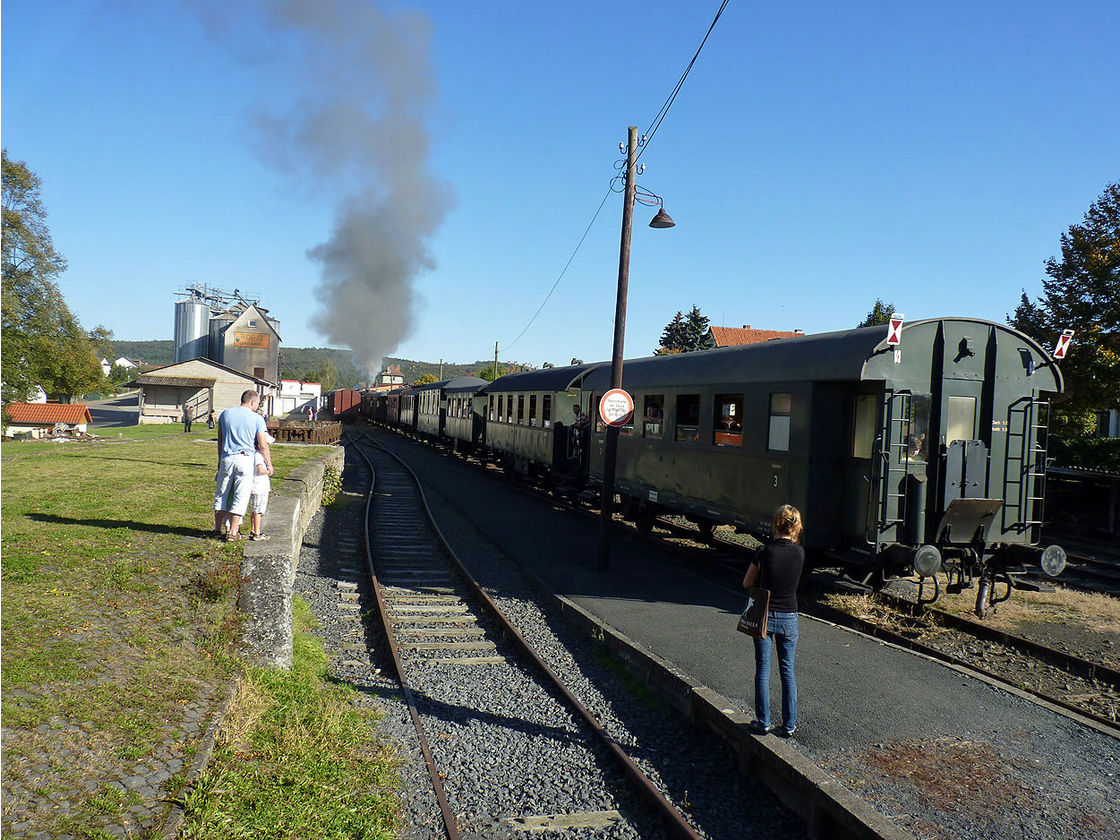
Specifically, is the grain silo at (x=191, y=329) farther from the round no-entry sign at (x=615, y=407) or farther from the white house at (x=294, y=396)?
the round no-entry sign at (x=615, y=407)

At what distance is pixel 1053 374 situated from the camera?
954cm

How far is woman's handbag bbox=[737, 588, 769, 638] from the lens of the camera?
5465mm

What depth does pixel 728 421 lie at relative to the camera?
436 inches

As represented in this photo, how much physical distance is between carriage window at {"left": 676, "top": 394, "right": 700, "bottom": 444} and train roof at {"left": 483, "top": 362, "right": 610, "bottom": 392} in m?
4.11

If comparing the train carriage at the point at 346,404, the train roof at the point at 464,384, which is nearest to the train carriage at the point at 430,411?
the train roof at the point at 464,384

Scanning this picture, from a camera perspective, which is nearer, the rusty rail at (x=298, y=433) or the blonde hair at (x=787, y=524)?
the blonde hair at (x=787, y=524)

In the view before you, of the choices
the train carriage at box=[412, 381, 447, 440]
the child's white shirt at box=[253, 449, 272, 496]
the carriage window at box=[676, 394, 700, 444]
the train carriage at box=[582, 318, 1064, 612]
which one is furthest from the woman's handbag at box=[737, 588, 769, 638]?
the train carriage at box=[412, 381, 447, 440]

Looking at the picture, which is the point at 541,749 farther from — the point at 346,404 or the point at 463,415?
the point at 346,404

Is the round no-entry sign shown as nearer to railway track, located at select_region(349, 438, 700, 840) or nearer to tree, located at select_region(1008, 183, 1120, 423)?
railway track, located at select_region(349, 438, 700, 840)

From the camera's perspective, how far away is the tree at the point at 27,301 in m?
35.2

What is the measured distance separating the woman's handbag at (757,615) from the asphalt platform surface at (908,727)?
0.87 meters

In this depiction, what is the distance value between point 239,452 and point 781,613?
19.5 feet

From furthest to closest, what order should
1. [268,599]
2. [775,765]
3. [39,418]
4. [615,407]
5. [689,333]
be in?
[689,333] → [39,418] → [615,407] → [268,599] → [775,765]

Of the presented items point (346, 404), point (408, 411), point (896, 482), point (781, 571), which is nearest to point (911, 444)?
point (896, 482)
